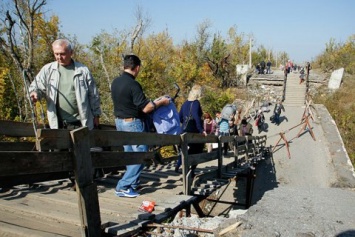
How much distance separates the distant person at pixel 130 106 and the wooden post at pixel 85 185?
1.19 meters

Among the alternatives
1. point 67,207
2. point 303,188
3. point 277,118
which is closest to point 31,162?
point 67,207

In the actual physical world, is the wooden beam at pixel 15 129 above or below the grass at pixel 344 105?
above

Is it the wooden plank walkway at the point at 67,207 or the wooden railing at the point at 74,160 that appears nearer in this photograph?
the wooden railing at the point at 74,160

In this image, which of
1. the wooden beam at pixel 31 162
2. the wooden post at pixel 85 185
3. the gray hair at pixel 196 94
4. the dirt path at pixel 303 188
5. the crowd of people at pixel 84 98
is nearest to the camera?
the wooden beam at pixel 31 162

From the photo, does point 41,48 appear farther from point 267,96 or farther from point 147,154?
point 147,154

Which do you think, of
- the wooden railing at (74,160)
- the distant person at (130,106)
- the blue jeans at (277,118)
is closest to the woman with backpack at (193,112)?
the distant person at (130,106)

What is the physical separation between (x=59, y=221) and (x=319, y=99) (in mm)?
25618

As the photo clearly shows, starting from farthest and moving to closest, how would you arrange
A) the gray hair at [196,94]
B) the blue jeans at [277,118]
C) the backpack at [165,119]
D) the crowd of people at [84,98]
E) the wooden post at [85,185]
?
the blue jeans at [277,118] → the gray hair at [196,94] → the backpack at [165,119] → the crowd of people at [84,98] → the wooden post at [85,185]

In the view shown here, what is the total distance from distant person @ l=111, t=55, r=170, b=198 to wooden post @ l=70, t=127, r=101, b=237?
119 cm

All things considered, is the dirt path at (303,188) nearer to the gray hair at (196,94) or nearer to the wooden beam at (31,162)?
the gray hair at (196,94)

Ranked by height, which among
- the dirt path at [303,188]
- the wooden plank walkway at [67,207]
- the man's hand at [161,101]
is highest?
the man's hand at [161,101]

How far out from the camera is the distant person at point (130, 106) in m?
3.62

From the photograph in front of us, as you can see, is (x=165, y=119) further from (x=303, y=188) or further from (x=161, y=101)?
(x=303, y=188)

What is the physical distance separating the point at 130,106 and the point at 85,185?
58.2 inches
